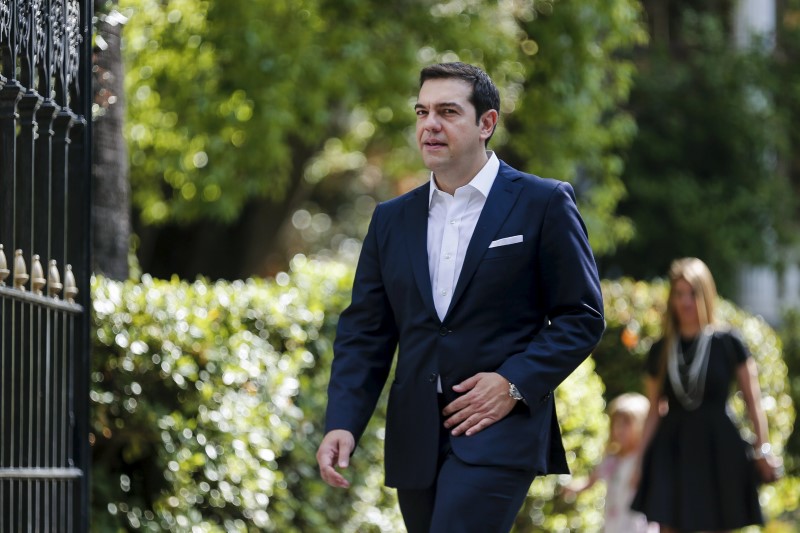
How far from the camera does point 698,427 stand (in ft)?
29.1

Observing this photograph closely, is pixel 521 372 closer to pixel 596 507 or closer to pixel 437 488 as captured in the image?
pixel 437 488

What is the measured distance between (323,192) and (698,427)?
1664cm

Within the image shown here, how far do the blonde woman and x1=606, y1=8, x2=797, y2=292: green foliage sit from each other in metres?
10.8

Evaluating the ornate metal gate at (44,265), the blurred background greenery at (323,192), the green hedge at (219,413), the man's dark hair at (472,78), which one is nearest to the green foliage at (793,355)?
the blurred background greenery at (323,192)

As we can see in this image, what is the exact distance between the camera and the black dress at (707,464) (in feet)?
28.8

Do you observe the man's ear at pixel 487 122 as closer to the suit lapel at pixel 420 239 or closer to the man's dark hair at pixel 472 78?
the man's dark hair at pixel 472 78

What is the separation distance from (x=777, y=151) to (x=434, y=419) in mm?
16602

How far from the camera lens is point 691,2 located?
22.4 meters

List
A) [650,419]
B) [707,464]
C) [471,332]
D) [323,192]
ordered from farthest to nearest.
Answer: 1. [323,192]
2. [650,419]
3. [707,464]
4. [471,332]

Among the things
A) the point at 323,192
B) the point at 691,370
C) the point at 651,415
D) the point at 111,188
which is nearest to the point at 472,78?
the point at 111,188

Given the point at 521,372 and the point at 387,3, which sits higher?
the point at 387,3

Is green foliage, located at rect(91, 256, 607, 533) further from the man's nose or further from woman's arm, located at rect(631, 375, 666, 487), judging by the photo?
the man's nose

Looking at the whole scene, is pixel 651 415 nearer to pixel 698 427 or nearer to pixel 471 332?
pixel 698 427

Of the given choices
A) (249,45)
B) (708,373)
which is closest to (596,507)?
(708,373)
